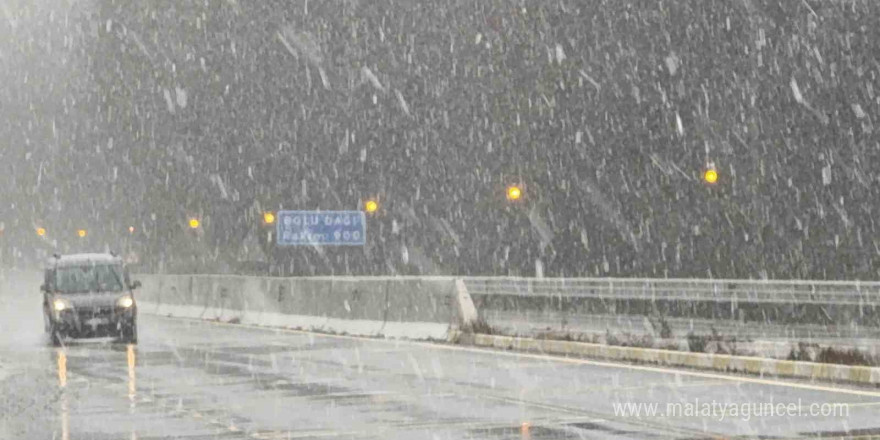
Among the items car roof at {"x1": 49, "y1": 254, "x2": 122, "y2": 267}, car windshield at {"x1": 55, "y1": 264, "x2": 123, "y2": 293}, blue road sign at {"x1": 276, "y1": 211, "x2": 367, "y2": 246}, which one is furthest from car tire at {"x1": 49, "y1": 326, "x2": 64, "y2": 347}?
blue road sign at {"x1": 276, "y1": 211, "x2": 367, "y2": 246}

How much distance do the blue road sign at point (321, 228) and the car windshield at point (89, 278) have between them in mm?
14077

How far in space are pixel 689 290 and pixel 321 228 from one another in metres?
12.9

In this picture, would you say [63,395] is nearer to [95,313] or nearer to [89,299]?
[95,313]

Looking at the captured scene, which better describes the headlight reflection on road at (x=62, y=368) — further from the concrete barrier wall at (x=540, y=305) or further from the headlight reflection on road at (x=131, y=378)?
the concrete barrier wall at (x=540, y=305)

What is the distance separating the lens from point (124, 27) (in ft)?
373

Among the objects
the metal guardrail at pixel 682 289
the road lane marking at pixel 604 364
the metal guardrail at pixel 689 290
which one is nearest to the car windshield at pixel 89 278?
the road lane marking at pixel 604 364

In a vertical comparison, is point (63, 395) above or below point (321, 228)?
below

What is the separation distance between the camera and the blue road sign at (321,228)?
143ft

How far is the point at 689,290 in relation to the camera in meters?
34.7

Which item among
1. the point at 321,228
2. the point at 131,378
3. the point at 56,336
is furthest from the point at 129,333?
the point at 321,228

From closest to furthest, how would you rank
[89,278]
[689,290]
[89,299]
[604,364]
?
[604,364], [89,299], [89,278], [689,290]

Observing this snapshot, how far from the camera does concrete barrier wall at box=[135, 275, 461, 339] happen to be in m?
25.8

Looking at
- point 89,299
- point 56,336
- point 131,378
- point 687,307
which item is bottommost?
point 131,378

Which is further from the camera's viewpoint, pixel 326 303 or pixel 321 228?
pixel 321 228
